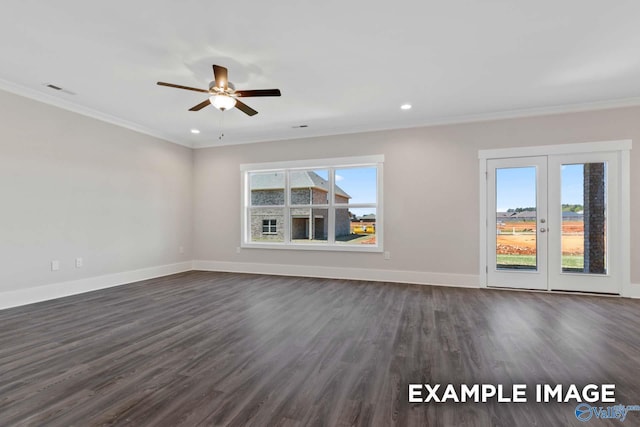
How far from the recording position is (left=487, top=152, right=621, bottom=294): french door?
430cm

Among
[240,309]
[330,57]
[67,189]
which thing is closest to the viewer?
[330,57]

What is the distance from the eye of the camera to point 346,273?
5539mm

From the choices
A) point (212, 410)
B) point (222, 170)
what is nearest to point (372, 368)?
point (212, 410)

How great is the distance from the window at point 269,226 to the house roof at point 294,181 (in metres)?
0.69

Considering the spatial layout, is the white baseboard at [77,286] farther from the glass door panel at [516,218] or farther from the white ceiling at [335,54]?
the glass door panel at [516,218]

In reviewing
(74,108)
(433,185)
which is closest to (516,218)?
(433,185)

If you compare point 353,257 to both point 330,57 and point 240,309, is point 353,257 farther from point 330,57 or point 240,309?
point 330,57

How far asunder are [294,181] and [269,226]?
3.54ft

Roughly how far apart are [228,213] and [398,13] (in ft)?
16.4

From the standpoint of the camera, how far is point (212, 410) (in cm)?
171

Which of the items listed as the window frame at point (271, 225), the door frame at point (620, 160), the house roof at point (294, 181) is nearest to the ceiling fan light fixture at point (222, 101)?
the house roof at point (294, 181)

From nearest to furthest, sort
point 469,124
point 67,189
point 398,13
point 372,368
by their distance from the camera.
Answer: point 372,368, point 398,13, point 67,189, point 469,124

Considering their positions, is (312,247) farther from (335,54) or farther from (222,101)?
(335,54)

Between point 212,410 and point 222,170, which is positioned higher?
point 222,170
